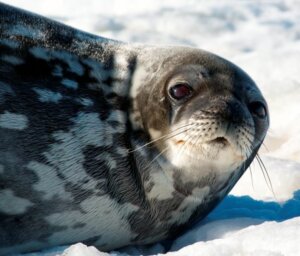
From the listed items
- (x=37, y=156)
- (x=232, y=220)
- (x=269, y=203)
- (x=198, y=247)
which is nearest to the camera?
(x=198, y=247)

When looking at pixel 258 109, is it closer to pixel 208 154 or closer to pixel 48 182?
pixel 208 154

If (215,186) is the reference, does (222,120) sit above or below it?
above

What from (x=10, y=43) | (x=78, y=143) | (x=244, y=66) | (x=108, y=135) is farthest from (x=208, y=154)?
(x=244, y=66)

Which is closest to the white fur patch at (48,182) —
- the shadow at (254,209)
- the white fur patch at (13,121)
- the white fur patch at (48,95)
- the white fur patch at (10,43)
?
the white fur patch at (13,121)

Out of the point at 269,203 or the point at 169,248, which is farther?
the point at 269,203

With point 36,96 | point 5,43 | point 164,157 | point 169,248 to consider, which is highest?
point 5,43

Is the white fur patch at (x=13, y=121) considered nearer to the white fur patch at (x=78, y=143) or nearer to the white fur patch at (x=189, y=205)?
the white fur patch at (x=78, y=143)

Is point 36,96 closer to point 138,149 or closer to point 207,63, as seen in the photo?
point 138,149

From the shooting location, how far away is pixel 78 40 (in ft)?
9.96

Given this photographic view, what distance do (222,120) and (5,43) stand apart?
34.5 inches

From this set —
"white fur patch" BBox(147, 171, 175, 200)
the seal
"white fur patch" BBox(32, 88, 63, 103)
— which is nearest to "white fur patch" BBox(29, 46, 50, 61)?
the seal

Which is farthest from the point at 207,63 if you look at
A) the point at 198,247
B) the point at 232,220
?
the point at 198,247

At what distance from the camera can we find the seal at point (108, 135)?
2705mm

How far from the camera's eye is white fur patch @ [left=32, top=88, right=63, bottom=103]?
9.06 ft
